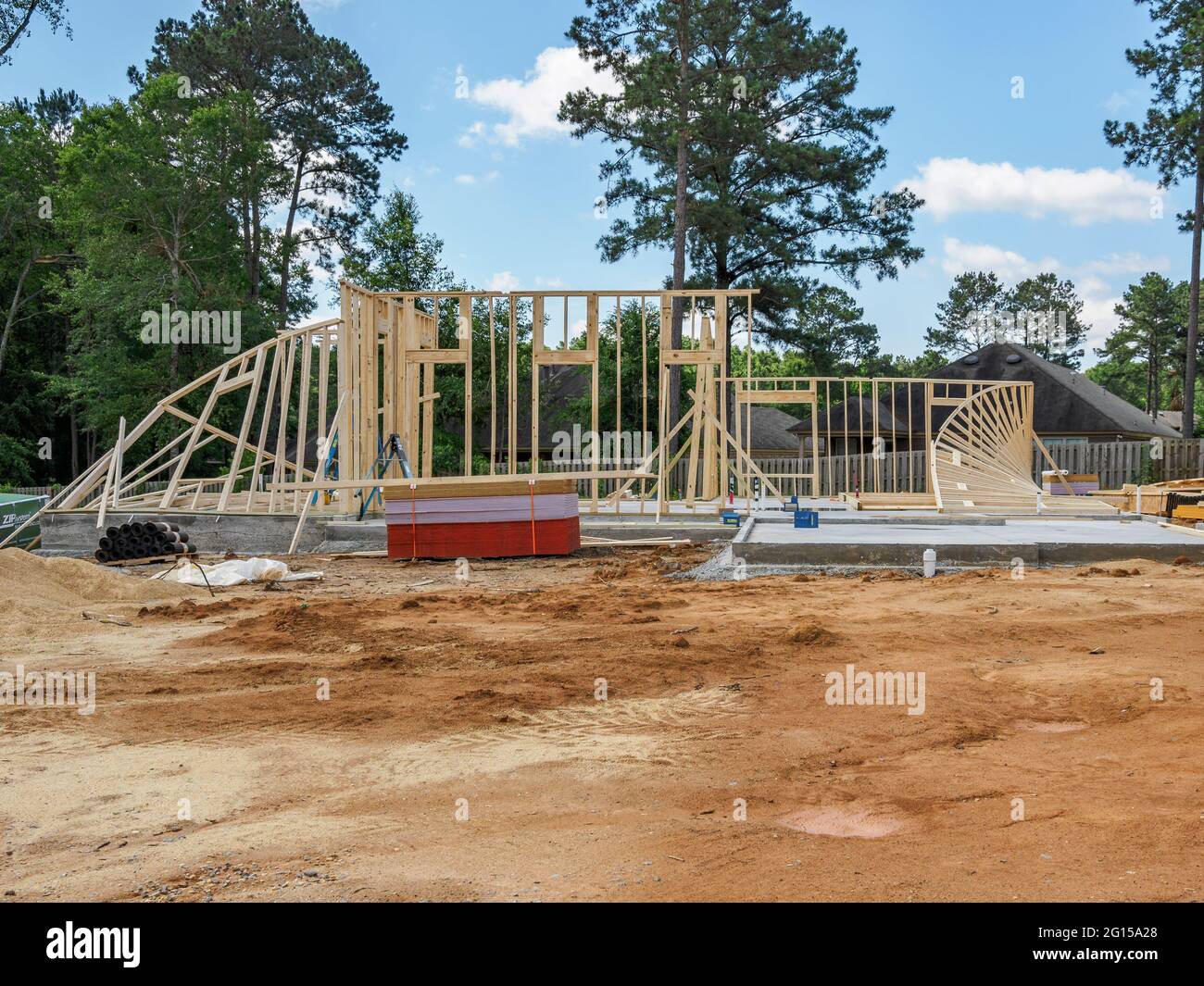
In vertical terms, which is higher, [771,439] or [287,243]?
[287,243]

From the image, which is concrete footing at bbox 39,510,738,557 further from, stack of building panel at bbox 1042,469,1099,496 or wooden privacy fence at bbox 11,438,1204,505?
stack of building panel at bbox 1042,469,1099,496

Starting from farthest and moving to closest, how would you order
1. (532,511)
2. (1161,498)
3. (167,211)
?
(167,211) < (1161,498) < (532,511)

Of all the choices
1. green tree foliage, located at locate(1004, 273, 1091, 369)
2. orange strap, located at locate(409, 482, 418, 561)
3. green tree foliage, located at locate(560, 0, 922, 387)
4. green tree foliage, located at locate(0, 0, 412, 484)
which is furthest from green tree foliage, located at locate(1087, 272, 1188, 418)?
orange strap, located at locate(409, 482, 418, 561)

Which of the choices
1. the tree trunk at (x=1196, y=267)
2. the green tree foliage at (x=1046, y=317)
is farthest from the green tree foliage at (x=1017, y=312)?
the tree trunk at (x=1196, y=267)

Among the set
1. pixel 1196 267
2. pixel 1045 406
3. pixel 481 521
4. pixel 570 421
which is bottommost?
pixel 481 521

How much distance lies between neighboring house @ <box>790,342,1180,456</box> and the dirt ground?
1051 inches

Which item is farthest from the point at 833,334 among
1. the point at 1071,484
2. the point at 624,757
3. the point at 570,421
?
the point at 624,757

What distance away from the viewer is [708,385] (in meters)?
16.6

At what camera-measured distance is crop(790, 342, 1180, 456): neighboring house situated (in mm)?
34250

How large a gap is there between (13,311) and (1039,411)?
36.3 m

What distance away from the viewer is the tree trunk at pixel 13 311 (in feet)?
121

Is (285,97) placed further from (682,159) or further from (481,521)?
(481,521)

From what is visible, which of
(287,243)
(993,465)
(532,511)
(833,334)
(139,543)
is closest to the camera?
(532,511)

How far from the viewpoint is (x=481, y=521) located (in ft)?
46.9
